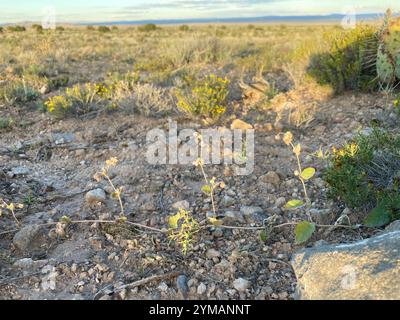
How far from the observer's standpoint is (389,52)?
5035 mm

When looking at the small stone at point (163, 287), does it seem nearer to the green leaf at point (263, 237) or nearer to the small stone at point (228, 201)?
the green leaf at point (263, 237)

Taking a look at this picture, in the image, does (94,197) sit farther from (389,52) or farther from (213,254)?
(389,52)

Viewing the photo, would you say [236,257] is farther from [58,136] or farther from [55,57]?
[55,57]

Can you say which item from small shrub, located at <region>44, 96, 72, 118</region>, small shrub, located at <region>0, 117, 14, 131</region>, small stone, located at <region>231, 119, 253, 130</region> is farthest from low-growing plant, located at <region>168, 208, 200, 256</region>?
small shrub, located at <region>0, 117, 14, 131</region>

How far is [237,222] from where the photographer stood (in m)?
3.12

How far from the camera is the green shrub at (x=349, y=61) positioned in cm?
541

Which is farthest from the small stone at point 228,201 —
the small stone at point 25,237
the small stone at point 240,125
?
the small stone at point 240,125

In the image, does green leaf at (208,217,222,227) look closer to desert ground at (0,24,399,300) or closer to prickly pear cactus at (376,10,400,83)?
desert ground at (0,24,399,300)

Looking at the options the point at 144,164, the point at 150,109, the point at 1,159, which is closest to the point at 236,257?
the point at 144,164

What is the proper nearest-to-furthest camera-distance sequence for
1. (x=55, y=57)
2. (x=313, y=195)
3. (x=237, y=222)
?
(x=237, y=222)
(x=313, y=195)
(x=55, y=57)

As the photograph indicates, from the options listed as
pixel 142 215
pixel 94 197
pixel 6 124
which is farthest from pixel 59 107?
pixel 142 215

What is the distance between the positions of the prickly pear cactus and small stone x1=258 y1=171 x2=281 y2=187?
2294mm

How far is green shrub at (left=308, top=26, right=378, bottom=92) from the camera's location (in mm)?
5410
